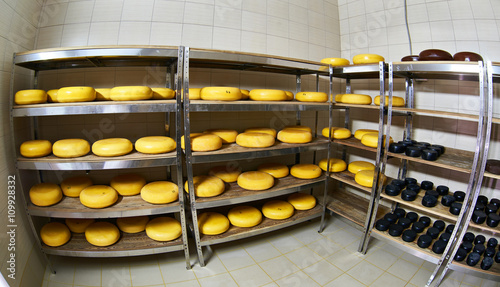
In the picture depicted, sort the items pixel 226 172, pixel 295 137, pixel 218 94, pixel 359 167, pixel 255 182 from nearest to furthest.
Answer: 1. pixel 218 94
2. pixel 255 182
3. pixel 295 137
4. pixel 226 172
5. pixel 359 167

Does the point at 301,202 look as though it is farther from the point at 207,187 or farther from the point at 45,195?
the point at 45,195

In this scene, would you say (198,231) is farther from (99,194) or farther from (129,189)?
(99,194)

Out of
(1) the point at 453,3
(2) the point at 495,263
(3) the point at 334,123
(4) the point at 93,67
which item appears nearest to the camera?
(2) the point at 495,263

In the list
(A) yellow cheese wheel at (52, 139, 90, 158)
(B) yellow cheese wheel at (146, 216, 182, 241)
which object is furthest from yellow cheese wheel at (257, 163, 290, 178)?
(A) yellow cheese wheel at (52, 139, 90, 158)

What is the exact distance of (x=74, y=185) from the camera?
1.74 meters

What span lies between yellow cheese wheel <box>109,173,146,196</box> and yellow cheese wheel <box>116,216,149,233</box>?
0.27m

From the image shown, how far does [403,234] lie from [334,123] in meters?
1.61

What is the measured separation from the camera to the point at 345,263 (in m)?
1.86

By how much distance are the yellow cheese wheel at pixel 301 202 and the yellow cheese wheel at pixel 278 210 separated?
0.10 meters

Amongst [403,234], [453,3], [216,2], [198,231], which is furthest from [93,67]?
[453,3]

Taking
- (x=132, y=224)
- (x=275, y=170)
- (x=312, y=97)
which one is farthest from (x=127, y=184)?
(x=312, y=97)

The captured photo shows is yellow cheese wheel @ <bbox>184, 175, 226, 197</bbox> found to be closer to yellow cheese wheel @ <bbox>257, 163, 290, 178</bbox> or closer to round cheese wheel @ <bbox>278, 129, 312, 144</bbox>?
yellow cheese wheel @ <bbox>257, 163, 290, 178</bbox>

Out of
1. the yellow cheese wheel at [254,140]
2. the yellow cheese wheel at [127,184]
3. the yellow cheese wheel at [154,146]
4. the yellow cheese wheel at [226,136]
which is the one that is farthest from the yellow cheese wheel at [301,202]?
the yellow cheese wheel at [127,184]

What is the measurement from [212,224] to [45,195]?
51.2 inches
